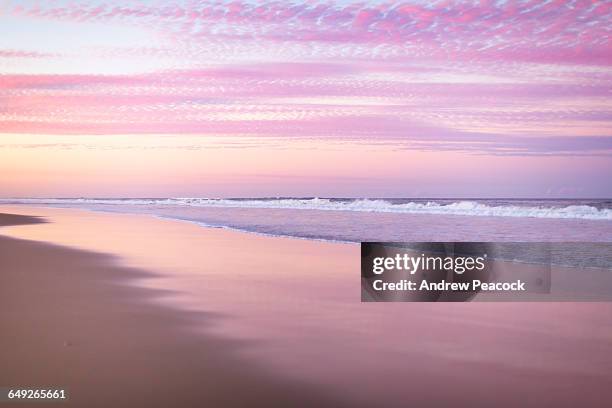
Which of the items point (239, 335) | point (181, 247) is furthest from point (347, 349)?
point (181, 247)

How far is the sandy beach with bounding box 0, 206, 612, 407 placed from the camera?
393 centimetres

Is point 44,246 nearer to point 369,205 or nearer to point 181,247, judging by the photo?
point 181,247

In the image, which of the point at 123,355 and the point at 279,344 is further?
the point at 279,344

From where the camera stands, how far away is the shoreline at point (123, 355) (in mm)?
3854

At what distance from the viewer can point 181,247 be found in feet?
39.0

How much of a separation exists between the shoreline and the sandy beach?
13 millimetres

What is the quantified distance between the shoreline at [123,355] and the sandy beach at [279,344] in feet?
0.04

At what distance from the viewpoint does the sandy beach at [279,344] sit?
3.93 metres

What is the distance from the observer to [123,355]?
14.9 feet

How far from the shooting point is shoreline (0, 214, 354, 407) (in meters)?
3.85

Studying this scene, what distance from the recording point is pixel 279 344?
16.2 ft

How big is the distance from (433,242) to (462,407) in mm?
9852

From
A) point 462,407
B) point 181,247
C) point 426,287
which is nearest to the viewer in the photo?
point 462,407

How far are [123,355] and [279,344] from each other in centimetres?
113
